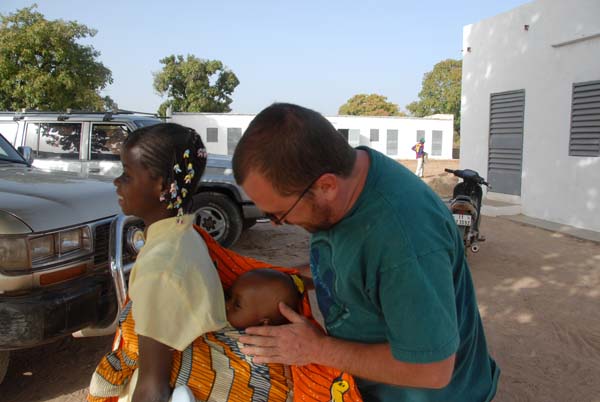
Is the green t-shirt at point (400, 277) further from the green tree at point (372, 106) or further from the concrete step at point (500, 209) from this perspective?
the green tree at point (372, 106)

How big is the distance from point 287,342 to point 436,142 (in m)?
39.7

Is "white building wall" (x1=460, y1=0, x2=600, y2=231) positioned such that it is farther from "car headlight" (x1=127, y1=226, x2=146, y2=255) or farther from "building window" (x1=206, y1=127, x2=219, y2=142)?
"building window" (x1=206, y1=127, x2=219, y2=142)

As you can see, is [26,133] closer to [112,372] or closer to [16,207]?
[16,207]

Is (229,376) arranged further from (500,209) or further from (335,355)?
(500,209)

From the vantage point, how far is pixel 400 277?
41.0 inches

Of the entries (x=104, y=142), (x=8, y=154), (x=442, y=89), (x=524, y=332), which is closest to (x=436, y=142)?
(x=442, y=89)

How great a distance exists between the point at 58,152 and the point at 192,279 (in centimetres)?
608

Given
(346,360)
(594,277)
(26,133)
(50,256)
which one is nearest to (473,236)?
(594,277)

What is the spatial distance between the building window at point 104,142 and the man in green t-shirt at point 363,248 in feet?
18.7

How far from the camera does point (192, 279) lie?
135cm

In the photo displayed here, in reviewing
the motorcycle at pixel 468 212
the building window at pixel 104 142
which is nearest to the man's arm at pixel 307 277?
the motorcycle at pixel 468 212

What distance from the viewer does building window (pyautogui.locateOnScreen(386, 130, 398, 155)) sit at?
38.0m

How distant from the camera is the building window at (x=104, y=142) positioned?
6375 millimetres

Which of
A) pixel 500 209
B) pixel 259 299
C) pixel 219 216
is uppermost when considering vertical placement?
pixel 259 299
